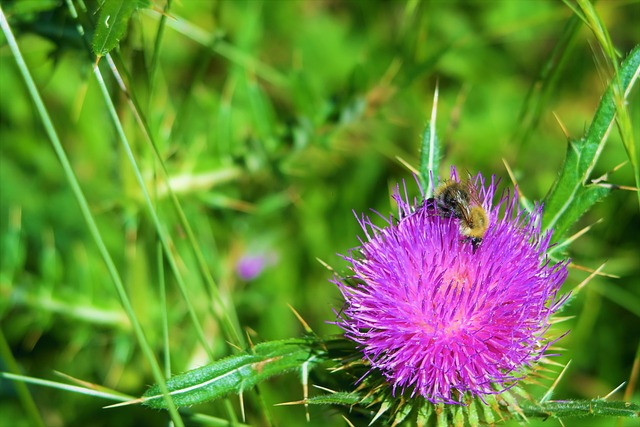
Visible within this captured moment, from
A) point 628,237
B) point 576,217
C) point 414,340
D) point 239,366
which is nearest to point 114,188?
point 239,366

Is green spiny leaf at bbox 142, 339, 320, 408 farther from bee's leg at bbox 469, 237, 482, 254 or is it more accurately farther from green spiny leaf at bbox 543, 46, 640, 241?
green spiny leaf at bbox 543, 46, 640, 241

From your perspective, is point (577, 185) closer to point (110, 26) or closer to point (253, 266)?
point (110, 26)

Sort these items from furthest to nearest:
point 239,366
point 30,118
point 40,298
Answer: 1. point 30,118
2. point 40,298
3. point 239,366

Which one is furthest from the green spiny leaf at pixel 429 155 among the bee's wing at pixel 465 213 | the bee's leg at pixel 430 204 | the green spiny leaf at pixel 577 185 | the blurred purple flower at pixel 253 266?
the blurred purple flower at pixel 253 266

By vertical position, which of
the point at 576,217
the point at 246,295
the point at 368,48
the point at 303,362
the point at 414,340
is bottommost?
the point at 246,295

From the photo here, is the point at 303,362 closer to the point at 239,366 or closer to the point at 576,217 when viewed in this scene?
the point at 239,366

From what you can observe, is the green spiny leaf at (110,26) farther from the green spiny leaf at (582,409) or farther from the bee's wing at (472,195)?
the green spiny leaf at (582,409)

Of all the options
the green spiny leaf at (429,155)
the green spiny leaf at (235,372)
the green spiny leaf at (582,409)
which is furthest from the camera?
the green spiny leaf at (429,155)
